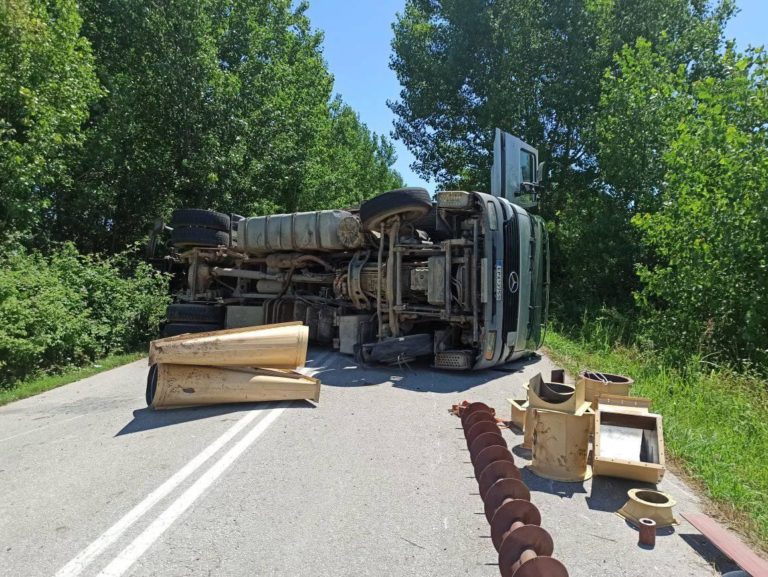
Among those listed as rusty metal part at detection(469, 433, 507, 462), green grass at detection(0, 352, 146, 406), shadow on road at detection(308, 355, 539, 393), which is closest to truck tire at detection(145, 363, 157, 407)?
shadow on road at detection(308, 355, 539, 393)

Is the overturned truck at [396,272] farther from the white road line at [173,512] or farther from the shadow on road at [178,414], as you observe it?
the white road line at [173,512]

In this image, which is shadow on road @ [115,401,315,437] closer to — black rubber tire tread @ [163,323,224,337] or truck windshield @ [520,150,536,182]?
black rubber tire tread @ [163,323,224,337]

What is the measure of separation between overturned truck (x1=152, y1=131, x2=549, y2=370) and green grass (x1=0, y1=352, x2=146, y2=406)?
1.04 meters

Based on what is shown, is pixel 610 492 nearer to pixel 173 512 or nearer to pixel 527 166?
pixel 173 512

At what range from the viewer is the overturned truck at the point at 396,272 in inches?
288

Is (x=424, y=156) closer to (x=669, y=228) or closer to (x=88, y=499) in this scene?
(x=669, y=228)

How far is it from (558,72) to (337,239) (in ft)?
43.8

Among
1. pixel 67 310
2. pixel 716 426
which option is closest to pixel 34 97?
pixel 67 310

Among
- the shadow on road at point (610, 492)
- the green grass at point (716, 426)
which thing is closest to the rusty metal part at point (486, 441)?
the shadow on road at point (610, 492)

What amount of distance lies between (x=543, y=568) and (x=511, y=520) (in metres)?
0.48

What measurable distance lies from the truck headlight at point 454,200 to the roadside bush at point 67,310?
605 cm

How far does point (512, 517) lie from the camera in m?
2.65

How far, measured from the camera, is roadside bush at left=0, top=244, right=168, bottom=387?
24.4 ft

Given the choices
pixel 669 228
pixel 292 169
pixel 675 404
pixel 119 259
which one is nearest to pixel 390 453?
pixel 675 404
